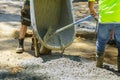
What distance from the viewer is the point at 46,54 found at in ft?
22.5

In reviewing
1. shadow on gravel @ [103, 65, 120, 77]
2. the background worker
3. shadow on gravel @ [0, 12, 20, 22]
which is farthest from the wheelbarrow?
shadow on gravel @ [0, 12, 20, 22]

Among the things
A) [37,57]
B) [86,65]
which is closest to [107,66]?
[86,65]

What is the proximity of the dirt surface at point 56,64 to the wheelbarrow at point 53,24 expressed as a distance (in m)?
0.23

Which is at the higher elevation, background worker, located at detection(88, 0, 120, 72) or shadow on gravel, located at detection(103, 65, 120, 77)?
background worker, located at detection(88, 0, 120, 72)

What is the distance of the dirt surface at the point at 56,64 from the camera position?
223 inches

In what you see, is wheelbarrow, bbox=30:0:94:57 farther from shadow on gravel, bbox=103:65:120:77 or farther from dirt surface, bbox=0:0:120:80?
shadow on gravel, bbox=103:65:120:77

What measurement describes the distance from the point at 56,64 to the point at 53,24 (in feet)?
4.69

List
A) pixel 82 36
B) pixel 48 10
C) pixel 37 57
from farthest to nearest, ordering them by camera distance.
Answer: pixel 82 36 < pixel 48 10 < pixel 37 57

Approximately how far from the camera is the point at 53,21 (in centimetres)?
743

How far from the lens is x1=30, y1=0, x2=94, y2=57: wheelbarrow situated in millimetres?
6821

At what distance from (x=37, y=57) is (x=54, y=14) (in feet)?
3.90

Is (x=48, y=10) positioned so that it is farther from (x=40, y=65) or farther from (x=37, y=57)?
(x=40, y=65)

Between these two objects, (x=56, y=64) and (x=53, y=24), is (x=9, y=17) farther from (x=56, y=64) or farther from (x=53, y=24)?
(x=56, y=64)

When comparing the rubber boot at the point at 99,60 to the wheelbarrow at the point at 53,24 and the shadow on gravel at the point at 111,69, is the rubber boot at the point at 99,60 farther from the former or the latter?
the wheelbarrow at the point at 53,24
